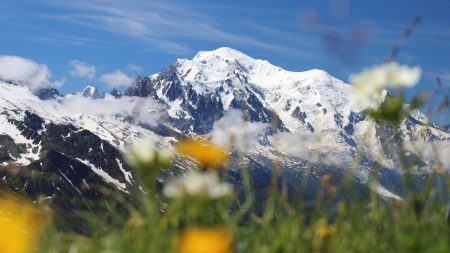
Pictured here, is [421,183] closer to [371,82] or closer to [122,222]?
[371,82]

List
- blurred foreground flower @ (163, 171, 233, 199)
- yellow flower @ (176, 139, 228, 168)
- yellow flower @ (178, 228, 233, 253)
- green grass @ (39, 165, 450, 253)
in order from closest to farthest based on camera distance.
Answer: yellow flower @ (178, 228, 233, 253)
green grass @ (39, 165, 450, 253)
blurred foreground flower @ (163, 171, 233, 199)
yellow flower @ (176, 139, 228, 168)

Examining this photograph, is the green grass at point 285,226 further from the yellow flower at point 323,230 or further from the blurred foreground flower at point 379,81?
the blurred foreground flower at point 379,81

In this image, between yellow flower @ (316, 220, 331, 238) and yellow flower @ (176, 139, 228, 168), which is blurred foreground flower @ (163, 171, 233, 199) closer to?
yellow flower @ (176, 139, 228, 168)

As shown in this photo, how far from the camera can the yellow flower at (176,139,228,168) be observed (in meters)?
4.48

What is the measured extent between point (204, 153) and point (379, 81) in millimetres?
1660

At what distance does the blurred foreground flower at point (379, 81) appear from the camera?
5113mm

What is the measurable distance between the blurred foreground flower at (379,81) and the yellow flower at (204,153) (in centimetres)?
130

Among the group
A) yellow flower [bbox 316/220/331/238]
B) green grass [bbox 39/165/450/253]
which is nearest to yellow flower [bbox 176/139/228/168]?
green grass [bbox 39/165/450/253]

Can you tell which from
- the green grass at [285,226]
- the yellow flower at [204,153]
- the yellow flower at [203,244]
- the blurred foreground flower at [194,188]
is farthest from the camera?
the yellow flower at [204,153]

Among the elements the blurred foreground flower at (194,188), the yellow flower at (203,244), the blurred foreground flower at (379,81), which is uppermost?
the blurred foreground flower at (379,81)

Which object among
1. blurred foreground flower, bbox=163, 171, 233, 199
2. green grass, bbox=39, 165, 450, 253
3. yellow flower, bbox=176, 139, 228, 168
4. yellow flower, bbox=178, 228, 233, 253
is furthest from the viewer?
yellow flower, bbox=176, 139, 228, 168

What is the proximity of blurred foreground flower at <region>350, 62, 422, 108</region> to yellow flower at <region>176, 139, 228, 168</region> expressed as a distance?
130 centimetres

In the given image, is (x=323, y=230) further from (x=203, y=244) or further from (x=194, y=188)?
(x=203, y=244)

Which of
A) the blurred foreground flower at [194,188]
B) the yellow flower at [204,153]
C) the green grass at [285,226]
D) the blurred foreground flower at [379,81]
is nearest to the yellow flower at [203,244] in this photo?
the green grass at [285,226]
